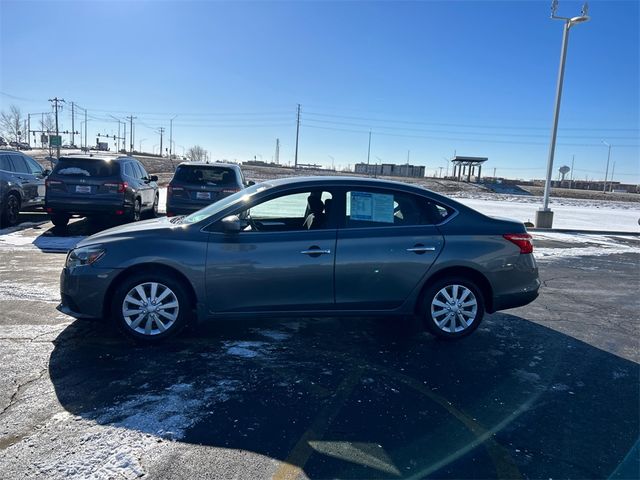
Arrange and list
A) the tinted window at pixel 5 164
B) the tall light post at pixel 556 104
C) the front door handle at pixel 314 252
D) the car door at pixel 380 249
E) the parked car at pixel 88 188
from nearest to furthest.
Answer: the front door handle at pixel 314 252 < the car door at pixel 380 249 < the parked car at pixel 88 188 < the tinted window at pixel 5 164 < the tall light post at pixel 556 104

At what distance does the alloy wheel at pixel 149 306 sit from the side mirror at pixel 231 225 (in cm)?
79

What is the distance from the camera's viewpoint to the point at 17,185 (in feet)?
37.5

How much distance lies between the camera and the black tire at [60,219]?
11.1 meters

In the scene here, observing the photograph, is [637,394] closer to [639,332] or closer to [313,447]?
[639,332]

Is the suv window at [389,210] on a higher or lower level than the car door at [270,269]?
higher

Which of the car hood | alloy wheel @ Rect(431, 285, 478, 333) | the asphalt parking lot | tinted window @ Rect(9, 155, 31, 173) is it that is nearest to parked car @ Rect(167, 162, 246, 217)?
tinted window @ Rect(9, 155, 31, 173)

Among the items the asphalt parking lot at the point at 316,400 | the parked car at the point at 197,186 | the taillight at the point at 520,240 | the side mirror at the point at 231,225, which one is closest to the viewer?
the asphalt parking lot at the point at 316,400

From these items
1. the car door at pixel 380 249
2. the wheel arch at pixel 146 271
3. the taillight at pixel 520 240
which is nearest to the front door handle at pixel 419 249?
the car door at pixel 380 249

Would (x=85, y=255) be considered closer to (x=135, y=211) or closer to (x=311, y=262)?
(x=311, y=262)

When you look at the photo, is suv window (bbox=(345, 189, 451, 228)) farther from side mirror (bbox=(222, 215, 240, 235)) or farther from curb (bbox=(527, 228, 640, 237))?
curb (bbox=(527, 228, 640, 237))

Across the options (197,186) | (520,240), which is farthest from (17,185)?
(520,240)

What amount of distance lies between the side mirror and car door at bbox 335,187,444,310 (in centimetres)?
98

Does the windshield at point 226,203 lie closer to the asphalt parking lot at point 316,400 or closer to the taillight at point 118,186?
the asphalt parking lot at point 316,400

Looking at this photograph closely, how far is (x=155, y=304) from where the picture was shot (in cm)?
454
